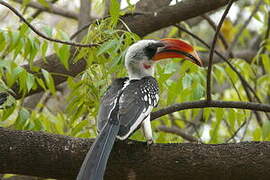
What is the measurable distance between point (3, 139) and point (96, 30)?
0.92 metres

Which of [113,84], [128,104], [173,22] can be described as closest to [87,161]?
[128,104]

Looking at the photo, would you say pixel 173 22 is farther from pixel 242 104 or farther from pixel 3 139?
pixel 3 139

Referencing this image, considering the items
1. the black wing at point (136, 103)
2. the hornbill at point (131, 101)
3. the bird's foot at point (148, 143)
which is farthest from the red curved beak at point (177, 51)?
the bird's foot at point (148, 143)

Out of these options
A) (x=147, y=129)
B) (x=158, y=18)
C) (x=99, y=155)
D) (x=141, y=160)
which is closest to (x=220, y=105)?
(x=147, y=129)

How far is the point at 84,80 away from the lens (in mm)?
3334

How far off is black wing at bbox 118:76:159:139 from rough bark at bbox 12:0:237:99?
854 millimetres

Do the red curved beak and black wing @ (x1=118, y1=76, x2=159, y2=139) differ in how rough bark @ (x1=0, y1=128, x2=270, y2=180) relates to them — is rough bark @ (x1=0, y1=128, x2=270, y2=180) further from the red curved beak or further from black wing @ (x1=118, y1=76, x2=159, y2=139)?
the red curved beak

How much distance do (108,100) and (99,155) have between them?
1.84 ft

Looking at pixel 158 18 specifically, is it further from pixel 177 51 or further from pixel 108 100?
pixel 108 100

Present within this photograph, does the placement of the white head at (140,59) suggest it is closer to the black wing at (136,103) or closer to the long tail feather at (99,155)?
the black wing at (136,103)

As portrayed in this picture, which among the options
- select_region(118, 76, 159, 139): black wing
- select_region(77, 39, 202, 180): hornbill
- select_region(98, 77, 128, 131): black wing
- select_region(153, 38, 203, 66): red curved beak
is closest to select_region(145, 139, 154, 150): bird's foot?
select_region(77, 39, 202, 180): hornbill

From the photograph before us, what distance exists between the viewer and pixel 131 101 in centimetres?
308

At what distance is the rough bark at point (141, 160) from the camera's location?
2.80 metres

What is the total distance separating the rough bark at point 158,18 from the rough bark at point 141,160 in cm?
129
